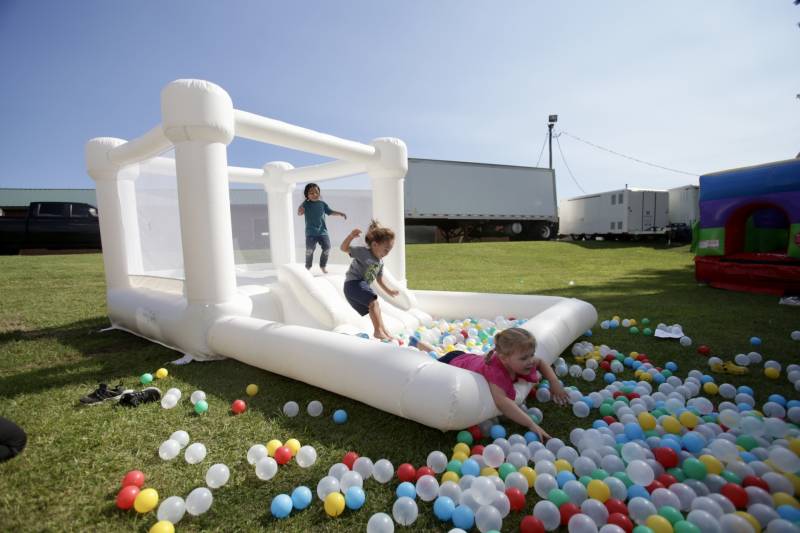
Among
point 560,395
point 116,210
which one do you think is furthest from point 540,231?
point 560,395

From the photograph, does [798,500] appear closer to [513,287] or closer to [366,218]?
[366,218]

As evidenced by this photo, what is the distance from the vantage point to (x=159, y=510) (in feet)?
5.78

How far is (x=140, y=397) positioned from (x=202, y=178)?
1978mm

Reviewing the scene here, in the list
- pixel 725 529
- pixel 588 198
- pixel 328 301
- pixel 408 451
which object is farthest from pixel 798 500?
pixel 588 198

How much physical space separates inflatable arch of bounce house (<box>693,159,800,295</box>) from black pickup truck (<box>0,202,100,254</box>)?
17704 mm

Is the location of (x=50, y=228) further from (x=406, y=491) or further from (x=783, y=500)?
(x=783, y=500)

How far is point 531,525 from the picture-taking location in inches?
65.2

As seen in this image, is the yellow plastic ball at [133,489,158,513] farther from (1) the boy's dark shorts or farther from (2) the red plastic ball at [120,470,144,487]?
(1) the boy's dark shorts

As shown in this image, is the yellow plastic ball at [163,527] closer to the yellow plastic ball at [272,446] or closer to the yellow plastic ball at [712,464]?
the yellow plastic ball at [272,446]

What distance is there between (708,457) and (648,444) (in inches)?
10.7

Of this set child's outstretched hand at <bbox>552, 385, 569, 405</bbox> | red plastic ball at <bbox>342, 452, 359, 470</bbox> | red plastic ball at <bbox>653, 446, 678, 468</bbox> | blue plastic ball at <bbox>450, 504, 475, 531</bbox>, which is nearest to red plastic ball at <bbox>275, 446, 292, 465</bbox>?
red plastic ball at <bbox>342, 452, 359, 470</bbox>

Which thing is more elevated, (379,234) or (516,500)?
(379,234)

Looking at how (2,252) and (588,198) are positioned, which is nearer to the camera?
(2,252)

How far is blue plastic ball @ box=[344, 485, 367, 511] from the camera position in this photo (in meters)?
1.82
